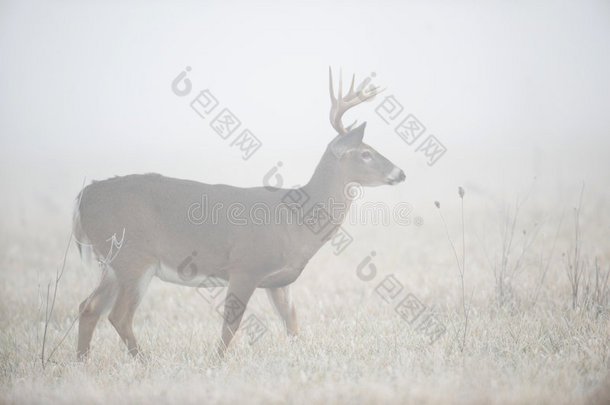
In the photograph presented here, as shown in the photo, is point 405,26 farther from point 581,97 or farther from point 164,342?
point 164,342

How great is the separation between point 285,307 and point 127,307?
1701mm

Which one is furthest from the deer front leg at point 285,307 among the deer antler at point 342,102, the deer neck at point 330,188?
the deer antler at point 342,102

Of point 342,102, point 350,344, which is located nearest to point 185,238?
point 350,344

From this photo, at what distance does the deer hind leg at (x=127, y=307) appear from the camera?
607cm

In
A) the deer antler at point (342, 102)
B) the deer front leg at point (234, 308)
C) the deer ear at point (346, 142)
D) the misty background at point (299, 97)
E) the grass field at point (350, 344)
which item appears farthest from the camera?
the misty background at point (299, 97)

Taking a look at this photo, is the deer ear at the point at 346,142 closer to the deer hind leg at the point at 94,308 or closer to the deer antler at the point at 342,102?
the deer antler at the point at 342,102

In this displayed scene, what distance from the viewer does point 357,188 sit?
22.7 feet

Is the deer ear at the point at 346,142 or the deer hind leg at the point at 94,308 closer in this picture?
the deer hind leg at the point at 94,308

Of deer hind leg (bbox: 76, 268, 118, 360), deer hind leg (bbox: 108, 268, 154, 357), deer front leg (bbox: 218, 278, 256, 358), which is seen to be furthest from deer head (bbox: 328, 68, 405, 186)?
deer hind leg (bbox: 76, 268, 118, 360)

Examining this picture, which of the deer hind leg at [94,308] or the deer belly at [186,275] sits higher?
the deer belly at [186,275]

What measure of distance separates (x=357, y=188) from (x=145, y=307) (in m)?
3.80

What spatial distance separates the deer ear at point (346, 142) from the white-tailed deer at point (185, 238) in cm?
2

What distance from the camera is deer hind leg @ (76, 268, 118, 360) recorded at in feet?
19.9

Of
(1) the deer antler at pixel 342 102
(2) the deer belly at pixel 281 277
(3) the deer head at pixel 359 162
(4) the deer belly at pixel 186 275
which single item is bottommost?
(4) the deer belly at pixel 186 275
